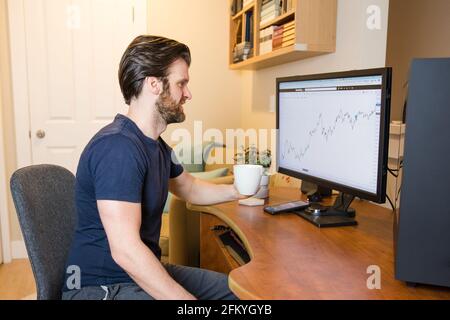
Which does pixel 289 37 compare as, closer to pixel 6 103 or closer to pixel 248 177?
pixel 248 177

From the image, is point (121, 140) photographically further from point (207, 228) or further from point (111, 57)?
point (111, 57)

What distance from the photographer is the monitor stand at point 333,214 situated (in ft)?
4.58

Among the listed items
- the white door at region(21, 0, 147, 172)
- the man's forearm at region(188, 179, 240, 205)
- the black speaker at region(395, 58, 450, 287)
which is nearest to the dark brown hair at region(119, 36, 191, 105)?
the man's forearm at region(188, 179, 240, 205)

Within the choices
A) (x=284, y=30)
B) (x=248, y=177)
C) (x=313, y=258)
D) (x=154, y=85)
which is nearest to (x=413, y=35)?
(x=284, y=30)

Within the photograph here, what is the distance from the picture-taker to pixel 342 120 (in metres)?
1.36

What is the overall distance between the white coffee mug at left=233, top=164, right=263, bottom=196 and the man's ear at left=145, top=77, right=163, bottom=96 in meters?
0.36

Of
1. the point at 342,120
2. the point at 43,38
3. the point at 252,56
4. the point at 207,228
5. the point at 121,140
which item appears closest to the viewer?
the point at 121,140

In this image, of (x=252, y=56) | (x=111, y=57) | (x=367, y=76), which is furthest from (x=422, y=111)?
(x=111, y=57)

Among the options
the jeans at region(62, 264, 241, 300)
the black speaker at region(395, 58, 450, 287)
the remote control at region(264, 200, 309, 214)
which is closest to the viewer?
the black speaker at region(395, 58, 450, 287)

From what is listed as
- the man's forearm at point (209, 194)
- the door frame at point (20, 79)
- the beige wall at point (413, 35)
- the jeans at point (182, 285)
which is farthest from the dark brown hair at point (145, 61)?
the beige wall at point (413, 35)

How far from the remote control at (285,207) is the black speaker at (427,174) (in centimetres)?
66

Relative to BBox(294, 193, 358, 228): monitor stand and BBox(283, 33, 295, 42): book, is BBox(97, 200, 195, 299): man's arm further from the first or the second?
BBox(283, 33, 295, 42): book

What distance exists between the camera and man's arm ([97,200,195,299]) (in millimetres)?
1083
